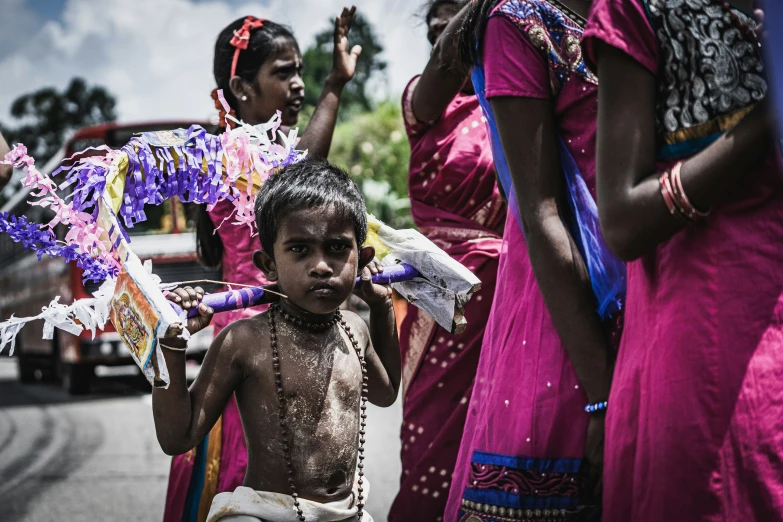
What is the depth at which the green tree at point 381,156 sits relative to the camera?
2231 centimetres

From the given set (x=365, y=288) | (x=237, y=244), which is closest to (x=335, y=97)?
(x=237, y=244)

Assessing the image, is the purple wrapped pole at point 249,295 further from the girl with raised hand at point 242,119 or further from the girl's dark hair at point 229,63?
the girl's dark hair at point 229,63

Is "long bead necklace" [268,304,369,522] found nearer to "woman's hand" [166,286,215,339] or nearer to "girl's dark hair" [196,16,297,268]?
"woman's hand" [166,286,215,339]

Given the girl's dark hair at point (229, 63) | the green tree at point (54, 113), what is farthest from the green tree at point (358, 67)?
the girl's dark hair at point (229, 63)

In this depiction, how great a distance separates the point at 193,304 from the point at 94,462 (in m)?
6.14

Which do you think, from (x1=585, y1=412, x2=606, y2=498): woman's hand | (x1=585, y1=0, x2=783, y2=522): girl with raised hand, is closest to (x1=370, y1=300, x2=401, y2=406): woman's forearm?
(x1=585, y1=412, x2=606, y2=498): woman's hand

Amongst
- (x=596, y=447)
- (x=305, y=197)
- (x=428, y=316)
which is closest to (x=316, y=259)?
(x=305, y=197)

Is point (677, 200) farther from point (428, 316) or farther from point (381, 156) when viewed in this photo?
point (381, 156)

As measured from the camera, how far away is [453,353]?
11.2 feet

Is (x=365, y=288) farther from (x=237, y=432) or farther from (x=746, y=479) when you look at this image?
(x=746, y=479)

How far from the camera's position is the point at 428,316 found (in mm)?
3469

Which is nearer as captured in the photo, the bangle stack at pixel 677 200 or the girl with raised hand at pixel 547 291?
the bangle stack at pixel 677 200

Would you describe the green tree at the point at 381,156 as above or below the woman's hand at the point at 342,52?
above

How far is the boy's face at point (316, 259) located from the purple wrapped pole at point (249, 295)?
3.0 inches
